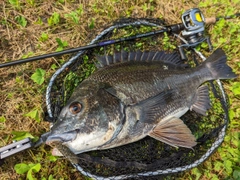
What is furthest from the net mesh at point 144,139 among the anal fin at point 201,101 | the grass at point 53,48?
the grass at point 53,48

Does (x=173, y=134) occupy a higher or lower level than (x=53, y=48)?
lower

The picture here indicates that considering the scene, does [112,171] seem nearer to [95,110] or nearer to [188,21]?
[95,110]

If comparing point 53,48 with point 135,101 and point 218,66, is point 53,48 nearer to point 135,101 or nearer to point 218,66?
point 135,101

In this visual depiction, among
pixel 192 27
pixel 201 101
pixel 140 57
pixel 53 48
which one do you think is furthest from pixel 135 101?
pixel 53 48

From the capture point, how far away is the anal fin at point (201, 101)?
112 inches

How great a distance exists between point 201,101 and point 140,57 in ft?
2.76

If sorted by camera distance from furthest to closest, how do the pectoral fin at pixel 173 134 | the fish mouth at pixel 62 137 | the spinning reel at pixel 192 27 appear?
the spinning reel at pixel 192 27
the pectoral fin at pixel 173 134
the fish mouth at pixel 62 137

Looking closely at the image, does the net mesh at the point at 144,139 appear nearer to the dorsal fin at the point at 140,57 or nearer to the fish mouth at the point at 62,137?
the dorsal fin at the point at 140,57

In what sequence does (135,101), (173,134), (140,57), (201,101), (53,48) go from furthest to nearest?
(53,48), (201,101), (140,57), (173,134), (135,101)

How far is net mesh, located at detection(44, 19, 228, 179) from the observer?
263 cm

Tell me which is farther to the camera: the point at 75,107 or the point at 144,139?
the point at 144,139

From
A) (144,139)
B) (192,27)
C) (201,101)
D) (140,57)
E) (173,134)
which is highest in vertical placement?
(192,27)

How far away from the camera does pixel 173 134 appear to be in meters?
2.58

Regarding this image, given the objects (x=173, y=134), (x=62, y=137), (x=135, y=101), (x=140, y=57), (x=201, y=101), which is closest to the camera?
(x=62, y=137)
